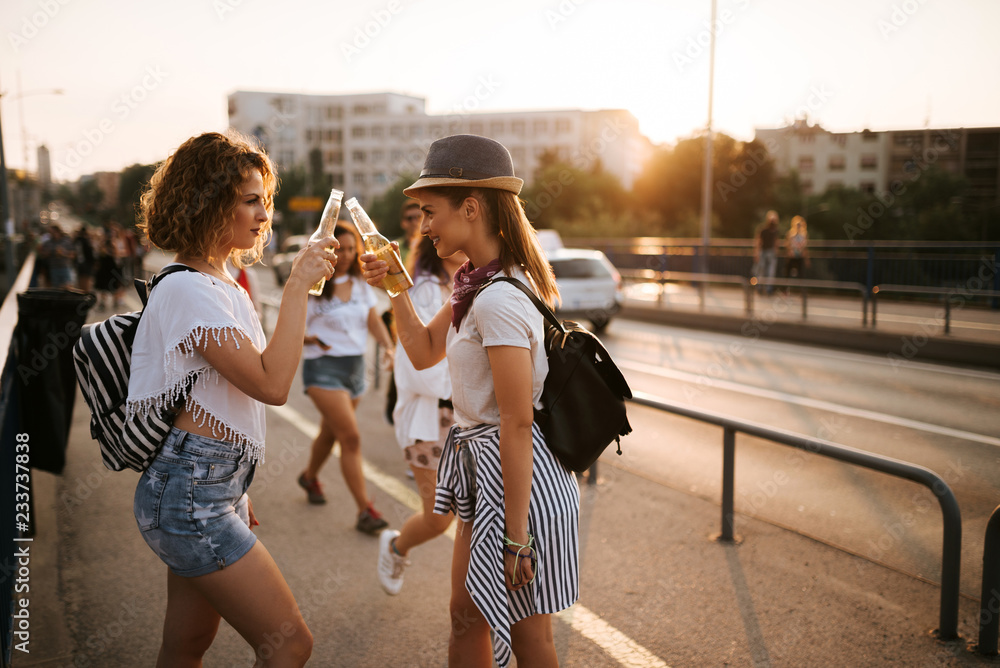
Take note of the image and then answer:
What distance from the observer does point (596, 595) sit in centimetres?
362

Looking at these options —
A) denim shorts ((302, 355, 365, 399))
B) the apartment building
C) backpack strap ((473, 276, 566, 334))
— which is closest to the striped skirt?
backpack strap ((473, 276, 566, 334))

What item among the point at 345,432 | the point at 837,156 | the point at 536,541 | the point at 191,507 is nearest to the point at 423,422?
the point at 345,432

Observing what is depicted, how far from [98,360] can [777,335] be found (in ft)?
44.4

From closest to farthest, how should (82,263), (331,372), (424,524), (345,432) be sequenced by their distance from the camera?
(424,524) < (345,432) < (331,372) < (82,263)

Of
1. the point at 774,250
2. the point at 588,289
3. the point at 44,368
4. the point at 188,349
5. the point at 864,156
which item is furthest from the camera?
the point at 864,156

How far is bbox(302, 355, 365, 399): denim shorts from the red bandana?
8.48ft

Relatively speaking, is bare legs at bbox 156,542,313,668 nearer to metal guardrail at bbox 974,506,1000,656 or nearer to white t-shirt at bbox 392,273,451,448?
white t-shirt at bbox 392,273,451,448

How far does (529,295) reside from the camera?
→ 6.82 ft

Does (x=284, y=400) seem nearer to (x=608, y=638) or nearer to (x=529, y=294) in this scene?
(x=529, y=294)

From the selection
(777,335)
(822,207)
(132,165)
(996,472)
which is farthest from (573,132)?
(996,472)

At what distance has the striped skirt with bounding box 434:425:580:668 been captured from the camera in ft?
6.70

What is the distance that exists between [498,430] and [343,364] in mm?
2712

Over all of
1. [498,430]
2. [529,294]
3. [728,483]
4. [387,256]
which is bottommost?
[728,483]

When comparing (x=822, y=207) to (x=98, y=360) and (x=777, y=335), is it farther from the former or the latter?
(x=98, y=360)
